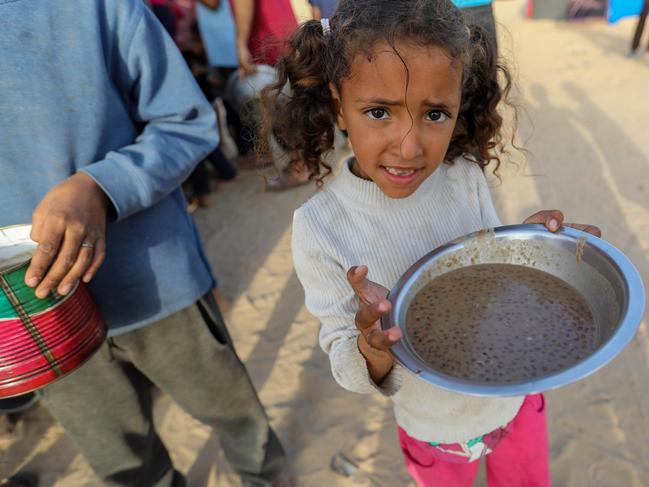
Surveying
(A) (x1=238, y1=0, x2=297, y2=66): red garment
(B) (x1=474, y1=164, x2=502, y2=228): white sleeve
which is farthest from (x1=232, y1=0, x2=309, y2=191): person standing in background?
(B) (x1=474, y1=164, x2=502, y2=228): white sleeve

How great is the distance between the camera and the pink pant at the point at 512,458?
146cm

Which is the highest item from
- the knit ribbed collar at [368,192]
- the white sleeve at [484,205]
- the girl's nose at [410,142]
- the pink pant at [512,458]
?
the girl's nose at [410,142]

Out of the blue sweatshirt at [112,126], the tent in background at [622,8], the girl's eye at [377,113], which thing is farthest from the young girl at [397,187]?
the tent in background at [622,8]

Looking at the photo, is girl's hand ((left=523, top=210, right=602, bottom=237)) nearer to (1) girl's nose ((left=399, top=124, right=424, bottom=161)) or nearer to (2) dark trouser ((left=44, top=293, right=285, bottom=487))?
(1) girl's nose ((left=399, top=124, right=424, bottom=161))

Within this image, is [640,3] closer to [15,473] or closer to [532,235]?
[532,235]

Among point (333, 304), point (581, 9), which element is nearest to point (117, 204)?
point (333, 304)

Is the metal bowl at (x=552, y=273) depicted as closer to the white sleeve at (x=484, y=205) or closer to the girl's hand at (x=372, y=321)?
the girl's hand at (x=372, y=321)

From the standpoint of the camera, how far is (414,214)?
4.24 feet

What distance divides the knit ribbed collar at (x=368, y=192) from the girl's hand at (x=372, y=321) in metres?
0.28

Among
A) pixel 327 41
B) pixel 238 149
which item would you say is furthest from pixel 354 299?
pixel 238 149

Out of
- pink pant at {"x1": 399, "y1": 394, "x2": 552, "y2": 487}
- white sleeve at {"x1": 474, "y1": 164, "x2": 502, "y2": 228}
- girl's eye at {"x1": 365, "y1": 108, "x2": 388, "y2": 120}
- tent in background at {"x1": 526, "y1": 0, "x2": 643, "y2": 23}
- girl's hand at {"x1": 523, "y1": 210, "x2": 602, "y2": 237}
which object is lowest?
tent in background at {"x1": 526, "y1": 0, "x2": 643, "y2": 23}

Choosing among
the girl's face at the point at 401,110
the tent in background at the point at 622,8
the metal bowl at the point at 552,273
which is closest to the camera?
the metal bowl at the point at 552,273

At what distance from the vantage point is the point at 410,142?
106cm

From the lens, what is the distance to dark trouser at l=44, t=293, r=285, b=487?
63.5 inches
